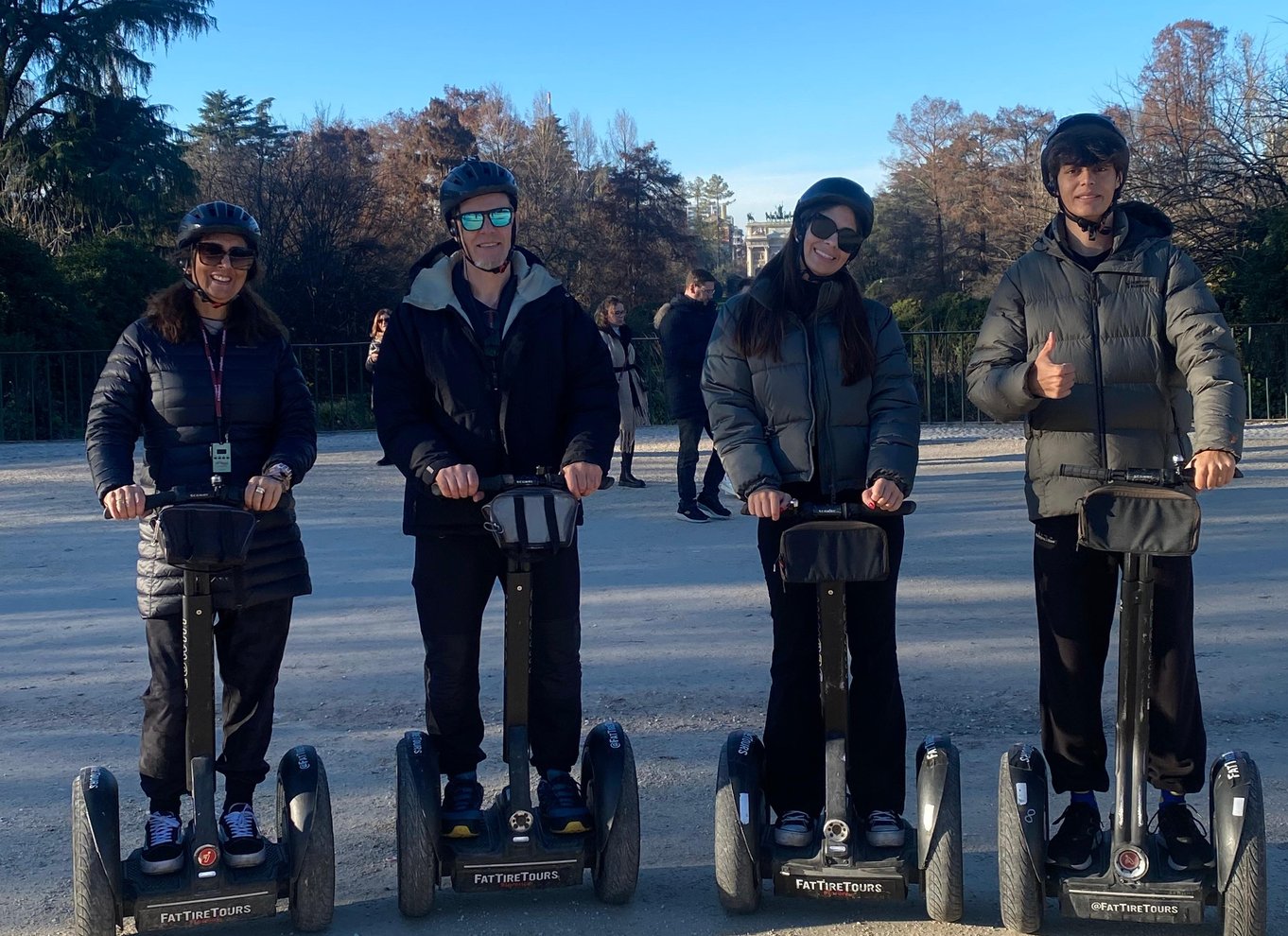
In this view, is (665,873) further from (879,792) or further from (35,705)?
(35,705)

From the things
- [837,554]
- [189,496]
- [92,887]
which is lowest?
[92,887]

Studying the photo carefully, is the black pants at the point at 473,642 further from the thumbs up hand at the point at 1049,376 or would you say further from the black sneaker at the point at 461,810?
the thumbs up hand at the point at 1049,376

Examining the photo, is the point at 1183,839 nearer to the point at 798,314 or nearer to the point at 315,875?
the point at 798,314

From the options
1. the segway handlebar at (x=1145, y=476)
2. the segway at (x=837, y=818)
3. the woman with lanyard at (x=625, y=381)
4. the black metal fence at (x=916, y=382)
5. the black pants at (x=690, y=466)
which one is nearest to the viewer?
the segway handlebar at (x=1145, y=476)

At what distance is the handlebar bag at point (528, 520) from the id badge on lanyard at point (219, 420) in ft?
2.47

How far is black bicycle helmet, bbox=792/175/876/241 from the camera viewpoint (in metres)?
3.66

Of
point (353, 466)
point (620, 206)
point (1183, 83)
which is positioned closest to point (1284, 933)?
point (353, 466)

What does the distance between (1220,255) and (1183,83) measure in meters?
5.76

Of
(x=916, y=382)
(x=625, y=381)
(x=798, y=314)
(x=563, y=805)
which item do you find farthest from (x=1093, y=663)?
(x=916, y=382)

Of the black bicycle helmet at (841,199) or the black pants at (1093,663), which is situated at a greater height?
the black bicycle helmet at (841,199)

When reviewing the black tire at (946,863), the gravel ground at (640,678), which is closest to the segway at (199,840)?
the gravel ground at (640,678)

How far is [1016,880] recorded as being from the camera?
131 inches

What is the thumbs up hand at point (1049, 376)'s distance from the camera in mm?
3314

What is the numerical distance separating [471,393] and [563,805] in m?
1.20
